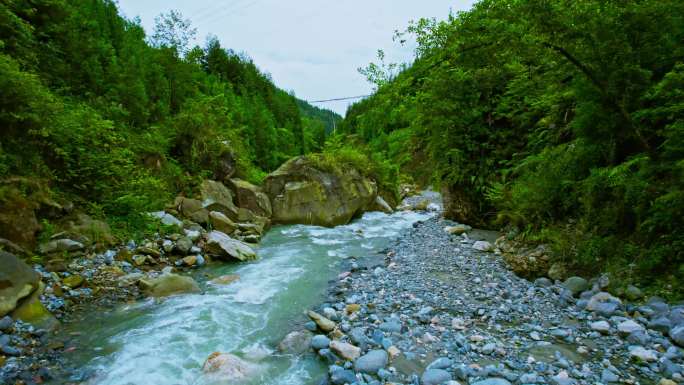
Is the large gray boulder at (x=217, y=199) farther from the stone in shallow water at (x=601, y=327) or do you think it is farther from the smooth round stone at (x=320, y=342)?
the stone in shallow water at (x=601, y=327)

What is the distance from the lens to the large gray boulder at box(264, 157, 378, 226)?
12.0 meters

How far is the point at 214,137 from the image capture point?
12.4 m

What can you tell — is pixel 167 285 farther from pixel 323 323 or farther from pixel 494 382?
pixel 494 382

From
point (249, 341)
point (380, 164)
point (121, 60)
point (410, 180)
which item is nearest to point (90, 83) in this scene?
point (121, 60)

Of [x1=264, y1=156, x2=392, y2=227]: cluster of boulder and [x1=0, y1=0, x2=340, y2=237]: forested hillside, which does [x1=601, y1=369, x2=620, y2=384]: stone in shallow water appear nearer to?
[x1=0, y1=0, x2=340, y2=237]: forested hillside

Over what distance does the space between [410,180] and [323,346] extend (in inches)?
978

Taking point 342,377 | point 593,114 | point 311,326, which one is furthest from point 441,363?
point 593,114

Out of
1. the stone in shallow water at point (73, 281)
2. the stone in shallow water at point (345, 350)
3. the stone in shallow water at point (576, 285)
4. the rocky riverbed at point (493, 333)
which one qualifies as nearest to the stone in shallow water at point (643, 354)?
the rocky riverbed at point (493, 333)

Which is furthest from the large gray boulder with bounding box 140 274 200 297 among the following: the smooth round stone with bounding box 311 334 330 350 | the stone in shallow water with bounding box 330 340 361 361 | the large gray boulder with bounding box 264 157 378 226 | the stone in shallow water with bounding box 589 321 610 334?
the large gray boulder with bounding box 264 157 378 226

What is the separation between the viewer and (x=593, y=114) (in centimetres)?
489

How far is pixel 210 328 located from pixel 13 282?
7.86ft

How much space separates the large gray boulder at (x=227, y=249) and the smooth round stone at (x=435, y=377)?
5389 millimetres

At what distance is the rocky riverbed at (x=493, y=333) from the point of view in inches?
119

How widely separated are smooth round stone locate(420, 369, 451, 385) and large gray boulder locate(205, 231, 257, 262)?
5.39 meters
